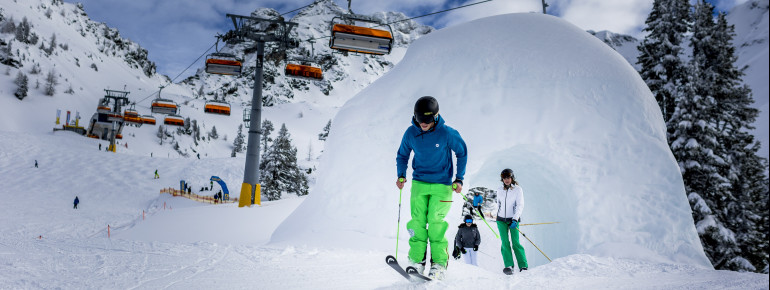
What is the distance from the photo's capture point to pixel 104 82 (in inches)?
3920

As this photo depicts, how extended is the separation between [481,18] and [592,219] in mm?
6220

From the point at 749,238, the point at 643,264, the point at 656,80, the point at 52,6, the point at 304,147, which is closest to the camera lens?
the point at 643,264

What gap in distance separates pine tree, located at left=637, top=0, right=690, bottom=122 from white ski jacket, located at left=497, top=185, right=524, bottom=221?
1216 centimetres

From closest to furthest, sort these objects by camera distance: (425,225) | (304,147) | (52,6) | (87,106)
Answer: (425,225) → (87,106) → (304,147) → (52,6)

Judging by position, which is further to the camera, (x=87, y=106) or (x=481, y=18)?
(x=87, y=106)

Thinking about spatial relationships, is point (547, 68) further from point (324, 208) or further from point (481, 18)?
point (324, 208)

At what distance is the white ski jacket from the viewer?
5504 mm

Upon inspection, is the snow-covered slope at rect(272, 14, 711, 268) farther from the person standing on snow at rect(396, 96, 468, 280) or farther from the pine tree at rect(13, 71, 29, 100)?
the pine tree at rect(13, 71, 29, 100)

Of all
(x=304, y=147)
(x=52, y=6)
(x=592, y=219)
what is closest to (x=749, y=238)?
(x=592, y=219)

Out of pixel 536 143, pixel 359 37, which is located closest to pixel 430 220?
pixel 536 143

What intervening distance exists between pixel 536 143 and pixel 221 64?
15.2 meters

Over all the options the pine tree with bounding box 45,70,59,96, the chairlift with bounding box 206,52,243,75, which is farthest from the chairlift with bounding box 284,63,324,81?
the pine tree with bounding box 45,70,59,96

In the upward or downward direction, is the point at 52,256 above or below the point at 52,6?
below

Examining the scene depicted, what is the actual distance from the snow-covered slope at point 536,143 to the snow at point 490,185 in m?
0.03
